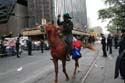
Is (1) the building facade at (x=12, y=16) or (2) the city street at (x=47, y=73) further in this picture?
(1) the building facade at (x=12, y=16)

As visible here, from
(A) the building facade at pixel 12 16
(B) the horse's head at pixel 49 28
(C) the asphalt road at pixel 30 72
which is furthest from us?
(A) the building facade at pixel 12 16

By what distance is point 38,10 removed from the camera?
106 meters

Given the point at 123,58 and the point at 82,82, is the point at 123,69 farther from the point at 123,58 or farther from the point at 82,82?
the point at 82,82

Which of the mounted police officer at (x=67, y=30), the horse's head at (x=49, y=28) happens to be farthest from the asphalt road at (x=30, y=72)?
the horse's head at (x=49, y=28)

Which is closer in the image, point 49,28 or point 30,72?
point 49,28

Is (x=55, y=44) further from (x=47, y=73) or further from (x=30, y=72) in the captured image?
(x=30, y=72)

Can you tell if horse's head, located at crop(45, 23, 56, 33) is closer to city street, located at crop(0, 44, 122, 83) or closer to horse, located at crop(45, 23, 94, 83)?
horse, located at crop(45, 23, 94, 83)

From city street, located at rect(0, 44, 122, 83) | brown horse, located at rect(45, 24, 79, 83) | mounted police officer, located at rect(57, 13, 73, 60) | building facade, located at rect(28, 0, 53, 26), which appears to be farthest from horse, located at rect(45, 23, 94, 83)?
building facade, located at rect(28, 0, 53, 26)

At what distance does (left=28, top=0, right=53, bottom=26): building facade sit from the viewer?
10438 cm

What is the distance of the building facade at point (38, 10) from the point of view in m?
104

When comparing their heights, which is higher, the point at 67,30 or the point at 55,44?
the point at 67,30

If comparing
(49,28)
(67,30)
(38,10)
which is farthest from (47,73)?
(38,10)

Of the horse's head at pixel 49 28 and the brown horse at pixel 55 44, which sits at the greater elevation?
the horse's head at pixel 49 28

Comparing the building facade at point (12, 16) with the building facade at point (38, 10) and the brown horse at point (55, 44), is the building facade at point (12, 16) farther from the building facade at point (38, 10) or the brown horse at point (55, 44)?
the brown horse at point (55, 44)
